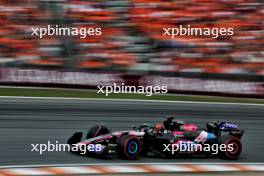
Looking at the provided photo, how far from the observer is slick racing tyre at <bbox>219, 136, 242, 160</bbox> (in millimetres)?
8977

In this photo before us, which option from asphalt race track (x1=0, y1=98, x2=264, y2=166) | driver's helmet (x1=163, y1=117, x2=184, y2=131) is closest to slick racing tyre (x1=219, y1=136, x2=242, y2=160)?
asphalt race track (x1=0, y1=98, x2=264, y2=166)

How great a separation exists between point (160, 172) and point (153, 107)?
19.8 feet

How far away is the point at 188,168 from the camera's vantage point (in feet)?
28.2

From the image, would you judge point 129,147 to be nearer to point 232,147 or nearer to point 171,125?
point 171,125

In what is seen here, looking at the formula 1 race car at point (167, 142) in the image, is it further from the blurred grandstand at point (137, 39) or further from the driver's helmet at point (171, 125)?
the blurred grandstand at point (137, 39)

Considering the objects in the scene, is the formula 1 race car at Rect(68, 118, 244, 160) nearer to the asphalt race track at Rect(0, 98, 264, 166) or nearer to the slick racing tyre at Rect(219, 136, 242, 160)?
the slick racing tyre at Rect(219, 136, 242, 160)

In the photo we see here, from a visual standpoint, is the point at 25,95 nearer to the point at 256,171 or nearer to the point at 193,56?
the point at 193,56

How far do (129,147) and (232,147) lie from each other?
175 cm

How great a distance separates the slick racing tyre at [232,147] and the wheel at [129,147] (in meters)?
1.36

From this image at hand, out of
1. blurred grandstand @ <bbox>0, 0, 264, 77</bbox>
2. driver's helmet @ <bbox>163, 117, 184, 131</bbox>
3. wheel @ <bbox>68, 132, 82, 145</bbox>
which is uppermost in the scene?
blurred grandstand @ <bbox>0, 0, 264, 77</bbox>

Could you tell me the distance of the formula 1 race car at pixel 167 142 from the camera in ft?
28.3

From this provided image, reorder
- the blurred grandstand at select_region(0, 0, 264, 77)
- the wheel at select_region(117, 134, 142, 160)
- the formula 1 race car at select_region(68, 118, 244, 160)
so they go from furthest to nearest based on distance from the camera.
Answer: the blurred grandstand at select_region(0, 0, 264, 77), the formula 1 race car at select_region(68, 118, 244, 160), the wheel at select_region(117, 134, 142, 160)

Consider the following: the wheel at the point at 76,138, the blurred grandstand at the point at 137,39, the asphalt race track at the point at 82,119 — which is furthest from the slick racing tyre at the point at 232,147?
the blurred grandstand at the point at 137,39

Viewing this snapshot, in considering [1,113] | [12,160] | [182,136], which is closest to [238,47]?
[1,113]
